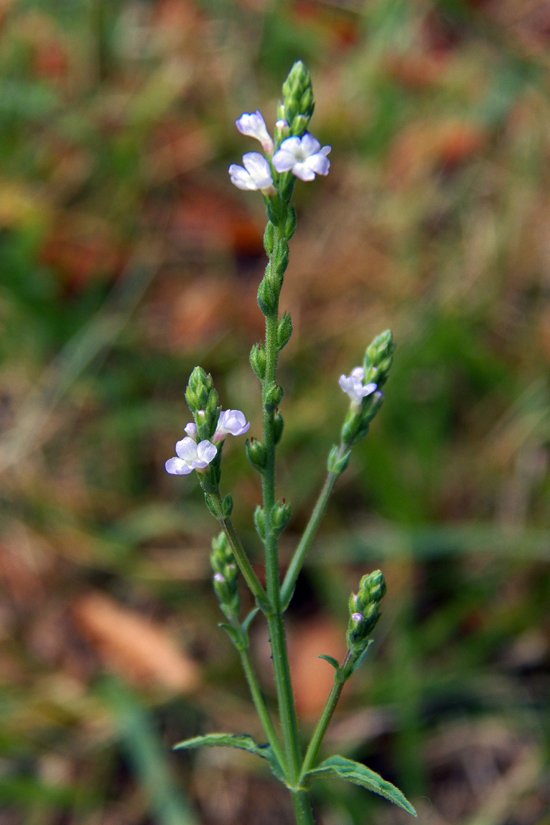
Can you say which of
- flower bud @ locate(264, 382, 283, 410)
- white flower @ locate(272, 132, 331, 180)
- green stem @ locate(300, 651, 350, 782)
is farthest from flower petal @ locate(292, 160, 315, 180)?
green stem @ locate(300, 651, 350, 782)

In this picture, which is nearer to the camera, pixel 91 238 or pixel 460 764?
pixel 460 764

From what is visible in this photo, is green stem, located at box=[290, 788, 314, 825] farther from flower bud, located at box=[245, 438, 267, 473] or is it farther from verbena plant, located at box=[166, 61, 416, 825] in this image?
flower bud, located at box=[245, 438, 267, 473]

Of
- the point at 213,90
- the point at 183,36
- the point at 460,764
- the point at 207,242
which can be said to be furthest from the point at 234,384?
the point at 183,36

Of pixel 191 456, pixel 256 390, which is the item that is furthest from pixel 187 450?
pixel 256 390

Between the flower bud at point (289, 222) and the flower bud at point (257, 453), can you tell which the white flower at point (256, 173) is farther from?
the flower bud at point (257, 453)

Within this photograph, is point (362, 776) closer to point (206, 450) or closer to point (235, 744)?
point (235, 744)

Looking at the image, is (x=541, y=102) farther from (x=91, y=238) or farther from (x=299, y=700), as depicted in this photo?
(x=299, y=700)
